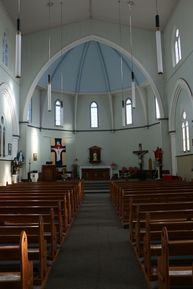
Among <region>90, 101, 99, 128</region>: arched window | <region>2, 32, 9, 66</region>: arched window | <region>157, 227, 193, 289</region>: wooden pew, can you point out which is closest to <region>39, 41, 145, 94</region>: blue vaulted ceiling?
<region>90, 101, 99, 128</region>: arched window

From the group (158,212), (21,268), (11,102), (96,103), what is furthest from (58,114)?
(21,268)

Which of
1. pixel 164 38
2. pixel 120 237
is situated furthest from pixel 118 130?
pixel 120 237

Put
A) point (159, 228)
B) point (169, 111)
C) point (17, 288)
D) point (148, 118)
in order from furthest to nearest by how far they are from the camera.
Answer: point (148, 118) → point (169, 111) → point (159, 228) → point (17, 288)

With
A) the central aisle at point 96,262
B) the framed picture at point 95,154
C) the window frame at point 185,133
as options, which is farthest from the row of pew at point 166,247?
the framed picture at point 95,154

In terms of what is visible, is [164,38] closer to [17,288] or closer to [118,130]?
[118,130]

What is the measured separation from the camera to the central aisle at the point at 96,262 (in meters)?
3.78

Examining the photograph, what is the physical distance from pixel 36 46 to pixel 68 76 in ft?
18.5

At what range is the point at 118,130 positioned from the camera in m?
26.5

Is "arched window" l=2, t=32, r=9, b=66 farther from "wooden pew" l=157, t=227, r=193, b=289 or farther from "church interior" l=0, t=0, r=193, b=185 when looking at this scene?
"wooden pew" l=157, t=227, r=193, b=289

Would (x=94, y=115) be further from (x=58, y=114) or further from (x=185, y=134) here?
(x=185, y=134)

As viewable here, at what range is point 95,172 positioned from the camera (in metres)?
24.6

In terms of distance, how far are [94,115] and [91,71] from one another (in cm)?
385

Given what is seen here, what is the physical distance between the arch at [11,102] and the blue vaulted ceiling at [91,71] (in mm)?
6253

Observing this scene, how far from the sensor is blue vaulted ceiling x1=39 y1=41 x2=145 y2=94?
80.4 ft
